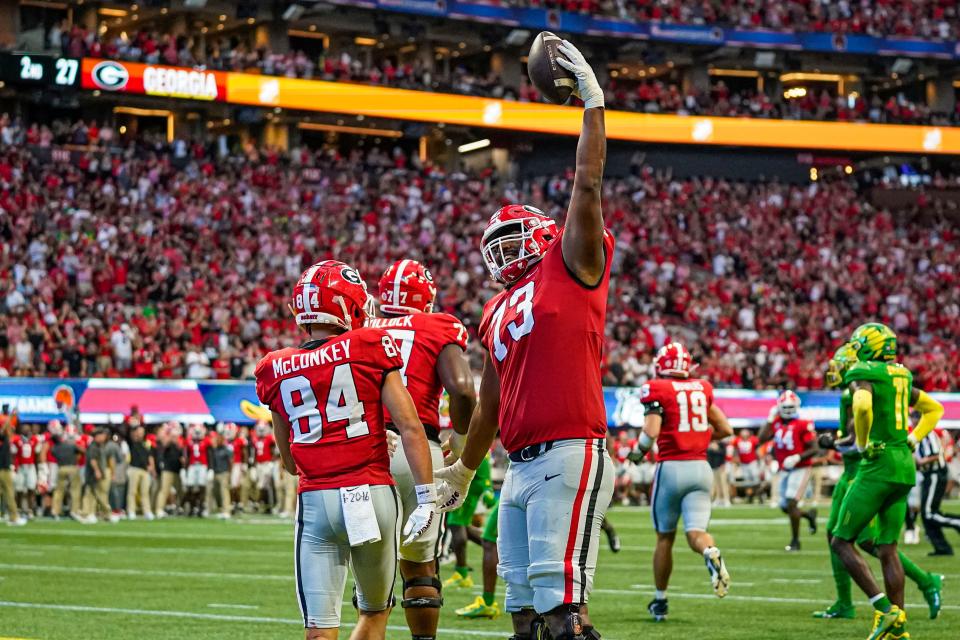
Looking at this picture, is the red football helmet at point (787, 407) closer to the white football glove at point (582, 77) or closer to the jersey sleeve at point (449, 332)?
the jersey sleeve at point (449, 332)

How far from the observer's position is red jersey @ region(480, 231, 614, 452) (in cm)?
574

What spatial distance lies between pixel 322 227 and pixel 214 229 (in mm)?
3022

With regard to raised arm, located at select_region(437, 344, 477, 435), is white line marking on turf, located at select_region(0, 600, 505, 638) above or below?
below

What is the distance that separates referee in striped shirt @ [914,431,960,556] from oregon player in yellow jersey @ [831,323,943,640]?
770cm

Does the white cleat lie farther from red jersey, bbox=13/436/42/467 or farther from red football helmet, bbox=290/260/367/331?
red jersey, bbox=13/436/42/467

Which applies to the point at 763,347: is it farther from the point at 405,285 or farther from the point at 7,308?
the point at 405,285

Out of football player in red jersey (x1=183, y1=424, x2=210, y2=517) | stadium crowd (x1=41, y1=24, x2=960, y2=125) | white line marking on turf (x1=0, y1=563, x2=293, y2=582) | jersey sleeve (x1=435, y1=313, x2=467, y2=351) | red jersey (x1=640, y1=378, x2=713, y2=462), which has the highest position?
stadium crowd (x1=41, y1=24, x2=960, y2=125)

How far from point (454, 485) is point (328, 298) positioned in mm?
1014

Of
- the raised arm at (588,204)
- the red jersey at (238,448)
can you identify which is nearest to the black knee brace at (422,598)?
the raised arm at (588,204)

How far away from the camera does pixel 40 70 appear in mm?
36438

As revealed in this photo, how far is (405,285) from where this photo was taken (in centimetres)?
828

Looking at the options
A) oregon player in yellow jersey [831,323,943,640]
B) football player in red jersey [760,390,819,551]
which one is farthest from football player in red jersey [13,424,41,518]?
oregon player in yellow jersey [831,323,943,640]

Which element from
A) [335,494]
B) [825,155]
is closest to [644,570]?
[335,494]

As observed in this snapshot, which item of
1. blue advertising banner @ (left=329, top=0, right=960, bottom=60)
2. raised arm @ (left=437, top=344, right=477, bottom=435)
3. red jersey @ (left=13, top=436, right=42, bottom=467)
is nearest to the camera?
raised arm @ (left=437, top=344, right=477, bottom=435)
